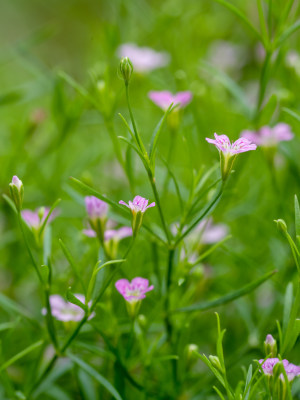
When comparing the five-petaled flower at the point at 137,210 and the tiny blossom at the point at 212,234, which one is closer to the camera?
the five-petaled flower at the point at 137,210

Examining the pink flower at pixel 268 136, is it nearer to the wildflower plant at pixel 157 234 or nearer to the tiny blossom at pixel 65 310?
the wildflower plant at pixel 157 234

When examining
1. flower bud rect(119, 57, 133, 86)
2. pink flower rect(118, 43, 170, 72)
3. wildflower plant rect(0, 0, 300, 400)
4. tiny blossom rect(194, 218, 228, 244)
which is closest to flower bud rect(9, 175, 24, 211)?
wildflower plant rect(0, 0, 300, 400)

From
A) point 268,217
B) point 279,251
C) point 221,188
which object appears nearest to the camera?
point 221,188

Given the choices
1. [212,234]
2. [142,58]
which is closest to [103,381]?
[212,234]

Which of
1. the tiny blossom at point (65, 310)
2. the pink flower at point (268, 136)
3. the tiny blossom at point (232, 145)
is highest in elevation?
the tiny blossom at point (232, 145)

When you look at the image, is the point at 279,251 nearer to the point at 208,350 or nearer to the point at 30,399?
the point at 208,350

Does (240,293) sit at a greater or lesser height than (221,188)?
lesser

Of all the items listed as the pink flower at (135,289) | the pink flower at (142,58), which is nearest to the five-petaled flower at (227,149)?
the pink flower at (135,289)

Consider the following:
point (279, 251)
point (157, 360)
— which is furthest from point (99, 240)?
point (279, 251)
